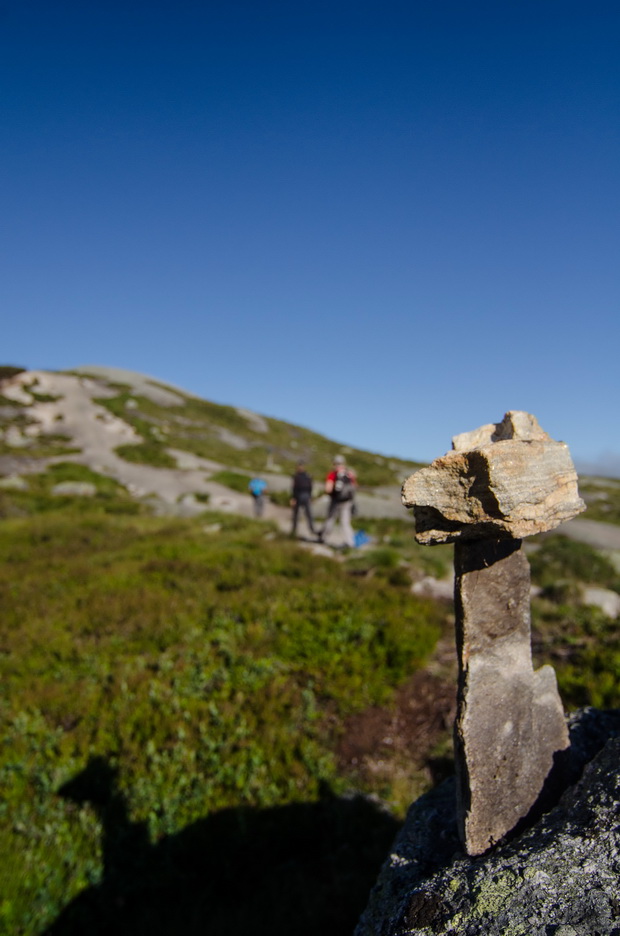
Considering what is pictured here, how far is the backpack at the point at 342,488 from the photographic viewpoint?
15.7 metres

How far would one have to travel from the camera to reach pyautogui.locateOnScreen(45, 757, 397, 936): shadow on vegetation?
4.70 m

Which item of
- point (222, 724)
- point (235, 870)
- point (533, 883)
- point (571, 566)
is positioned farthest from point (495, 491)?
point (571, 566)

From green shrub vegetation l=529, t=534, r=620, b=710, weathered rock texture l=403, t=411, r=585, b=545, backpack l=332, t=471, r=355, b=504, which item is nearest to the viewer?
weathered rock texture l=403, t=411, r=585, b=545

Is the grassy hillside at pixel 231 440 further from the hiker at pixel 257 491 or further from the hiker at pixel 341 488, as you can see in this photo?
the hiker at pixel 341 488

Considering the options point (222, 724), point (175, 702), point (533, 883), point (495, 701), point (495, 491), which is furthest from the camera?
point (175, 702)

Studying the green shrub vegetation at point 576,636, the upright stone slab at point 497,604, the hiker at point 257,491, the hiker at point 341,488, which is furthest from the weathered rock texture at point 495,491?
the hiker at point 257,491

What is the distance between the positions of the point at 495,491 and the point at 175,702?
6.35 metres

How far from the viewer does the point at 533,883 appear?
7.32 ft

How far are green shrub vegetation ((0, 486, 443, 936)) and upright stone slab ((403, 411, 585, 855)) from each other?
2.57 meters

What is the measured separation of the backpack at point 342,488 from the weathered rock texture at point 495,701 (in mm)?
12237

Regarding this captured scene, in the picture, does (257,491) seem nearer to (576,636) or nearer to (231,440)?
(576,636)

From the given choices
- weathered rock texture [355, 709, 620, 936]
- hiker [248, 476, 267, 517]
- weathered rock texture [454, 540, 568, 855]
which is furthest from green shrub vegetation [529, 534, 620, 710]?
hiker [248, 476, 267, 517]

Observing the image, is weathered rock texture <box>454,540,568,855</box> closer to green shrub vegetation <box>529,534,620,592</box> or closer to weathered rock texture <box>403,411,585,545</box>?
weathered rock texture <box>403,411,585,545</box>

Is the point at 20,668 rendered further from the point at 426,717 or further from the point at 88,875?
the point at 426,717
